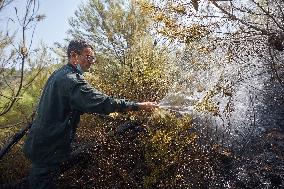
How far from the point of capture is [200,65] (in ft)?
31.0

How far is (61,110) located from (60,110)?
0.01 metres

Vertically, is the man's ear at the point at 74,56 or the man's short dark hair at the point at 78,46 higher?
the man's short dark hair at the point at 78,46

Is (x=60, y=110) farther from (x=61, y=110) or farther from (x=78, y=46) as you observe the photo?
(x=78, y=46)

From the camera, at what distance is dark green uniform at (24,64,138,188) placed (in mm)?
3340

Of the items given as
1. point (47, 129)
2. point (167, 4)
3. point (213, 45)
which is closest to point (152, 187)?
point (47, 129)

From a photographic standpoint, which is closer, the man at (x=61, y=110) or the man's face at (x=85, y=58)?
the man at (x=61, y=110)

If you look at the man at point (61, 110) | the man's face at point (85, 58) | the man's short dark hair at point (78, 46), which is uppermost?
the man's short dark hair at point (78, 46)

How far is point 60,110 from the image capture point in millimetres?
3447

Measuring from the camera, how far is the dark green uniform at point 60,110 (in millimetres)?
3340

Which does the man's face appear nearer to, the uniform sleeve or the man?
the man

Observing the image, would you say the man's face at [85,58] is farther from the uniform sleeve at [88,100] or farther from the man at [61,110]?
the uniform sleeve at [88,100]

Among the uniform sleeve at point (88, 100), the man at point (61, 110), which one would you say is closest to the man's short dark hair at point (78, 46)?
the man at point (61, 110)

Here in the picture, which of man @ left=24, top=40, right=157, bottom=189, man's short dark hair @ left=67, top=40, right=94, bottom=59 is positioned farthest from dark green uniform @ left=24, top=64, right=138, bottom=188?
man's short dark hair @ left=67, top=40, right=94, bottom=59

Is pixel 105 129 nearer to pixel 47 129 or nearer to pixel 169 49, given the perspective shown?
pixel 47 129
